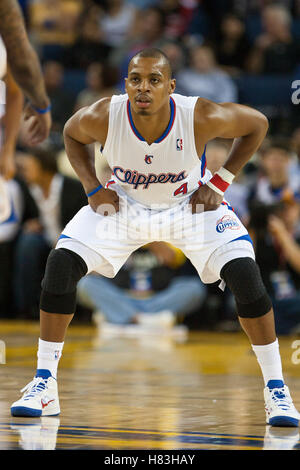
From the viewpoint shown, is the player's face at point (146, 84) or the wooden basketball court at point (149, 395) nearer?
the wooden basketball court at point (149, 395)

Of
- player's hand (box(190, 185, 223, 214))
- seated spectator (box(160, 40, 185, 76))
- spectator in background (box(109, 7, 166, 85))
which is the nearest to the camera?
player's hand (box(190, 185, 223, 214))

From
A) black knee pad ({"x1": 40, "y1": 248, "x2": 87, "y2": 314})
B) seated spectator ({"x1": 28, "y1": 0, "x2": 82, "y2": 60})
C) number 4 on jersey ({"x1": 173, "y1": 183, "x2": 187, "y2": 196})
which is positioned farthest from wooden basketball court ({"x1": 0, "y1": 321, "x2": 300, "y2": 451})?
seated spectator ({"x1": 28, "y1": 0, "x2": 82, "y2": 60})

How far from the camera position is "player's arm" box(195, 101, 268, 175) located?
4773 millimetres

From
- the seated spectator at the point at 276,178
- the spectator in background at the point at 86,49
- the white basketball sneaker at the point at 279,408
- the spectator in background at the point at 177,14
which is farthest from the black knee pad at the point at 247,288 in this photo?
the spectator in background at the point at 177,14

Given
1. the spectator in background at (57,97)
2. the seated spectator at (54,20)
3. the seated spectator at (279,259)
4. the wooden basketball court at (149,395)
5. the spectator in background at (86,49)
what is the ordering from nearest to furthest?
the wooden basketball court at (149,395) < the seated spectator at (279,259) < the spectator in background at (57,97) < the spectator in background at (86,49) < the seated spectator at (54,20)

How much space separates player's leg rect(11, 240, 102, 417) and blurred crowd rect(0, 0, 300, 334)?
194 inches

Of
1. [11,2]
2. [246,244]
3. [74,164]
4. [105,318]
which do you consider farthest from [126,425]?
[105,318]

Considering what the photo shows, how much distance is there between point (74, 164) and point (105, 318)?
546cm

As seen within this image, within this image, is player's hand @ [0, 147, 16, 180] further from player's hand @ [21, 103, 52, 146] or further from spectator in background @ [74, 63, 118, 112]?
spectator in background @ [74, 63, 118, 112]

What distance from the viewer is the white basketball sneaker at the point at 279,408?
14.5ft

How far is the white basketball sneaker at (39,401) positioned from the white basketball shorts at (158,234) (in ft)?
2.10

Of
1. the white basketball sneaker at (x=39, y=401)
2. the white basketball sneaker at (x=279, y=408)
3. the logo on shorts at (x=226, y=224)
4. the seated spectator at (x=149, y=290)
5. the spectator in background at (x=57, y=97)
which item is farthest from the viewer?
the spectator in background at (x=57, y=97)

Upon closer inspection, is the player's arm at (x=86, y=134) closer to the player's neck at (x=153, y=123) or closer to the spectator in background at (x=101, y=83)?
the player's neck at (x=153, y=123)
